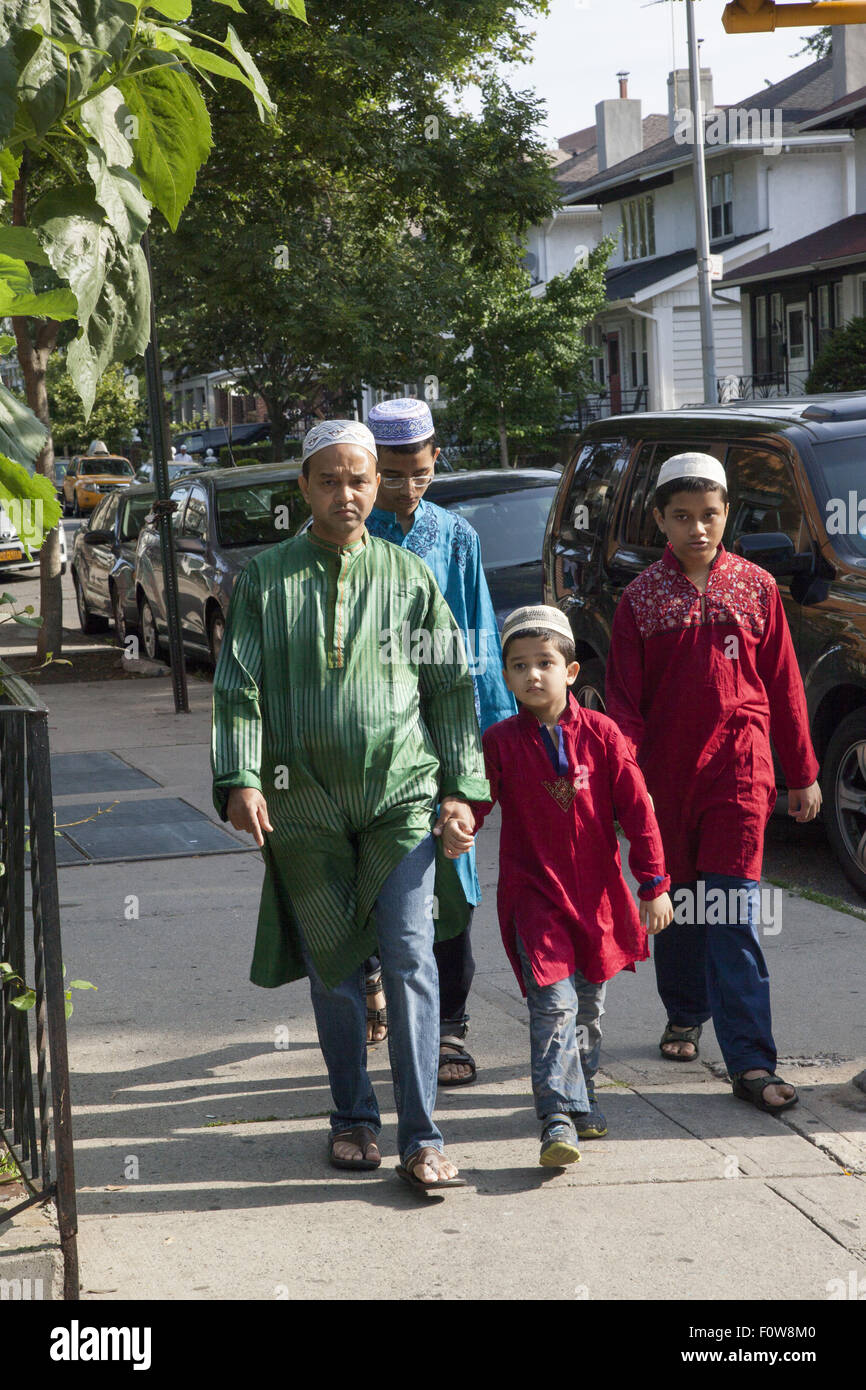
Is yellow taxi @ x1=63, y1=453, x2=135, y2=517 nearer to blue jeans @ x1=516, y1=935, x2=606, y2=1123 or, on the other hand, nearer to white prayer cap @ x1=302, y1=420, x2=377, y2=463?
white prayer cap @ x1=302, y1=420, x2=377, y2=463

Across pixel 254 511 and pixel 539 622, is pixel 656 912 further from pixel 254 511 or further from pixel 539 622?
pixel 254 511

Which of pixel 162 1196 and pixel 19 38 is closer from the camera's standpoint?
pixel 19 38

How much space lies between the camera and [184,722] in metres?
11.9

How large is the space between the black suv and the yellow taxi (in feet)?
140

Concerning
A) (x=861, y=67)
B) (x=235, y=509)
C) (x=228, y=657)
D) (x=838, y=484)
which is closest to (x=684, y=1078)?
(x=228, y=657)

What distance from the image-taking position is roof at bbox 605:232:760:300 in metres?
41.4

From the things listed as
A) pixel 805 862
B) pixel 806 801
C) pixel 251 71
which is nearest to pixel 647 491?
pixel 805 862


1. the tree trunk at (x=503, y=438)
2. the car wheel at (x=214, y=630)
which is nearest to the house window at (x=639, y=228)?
the tree trunk at (x=503, y=438)

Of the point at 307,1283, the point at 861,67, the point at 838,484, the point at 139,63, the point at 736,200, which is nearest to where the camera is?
the point at 139,63

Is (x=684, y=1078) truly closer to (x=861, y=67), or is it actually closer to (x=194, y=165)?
(x=194, y=165)

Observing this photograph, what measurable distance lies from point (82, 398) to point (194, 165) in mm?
422

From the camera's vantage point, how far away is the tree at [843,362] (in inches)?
1053

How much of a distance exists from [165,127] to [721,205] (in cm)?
4298

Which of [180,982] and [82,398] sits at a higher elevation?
[82,398]
